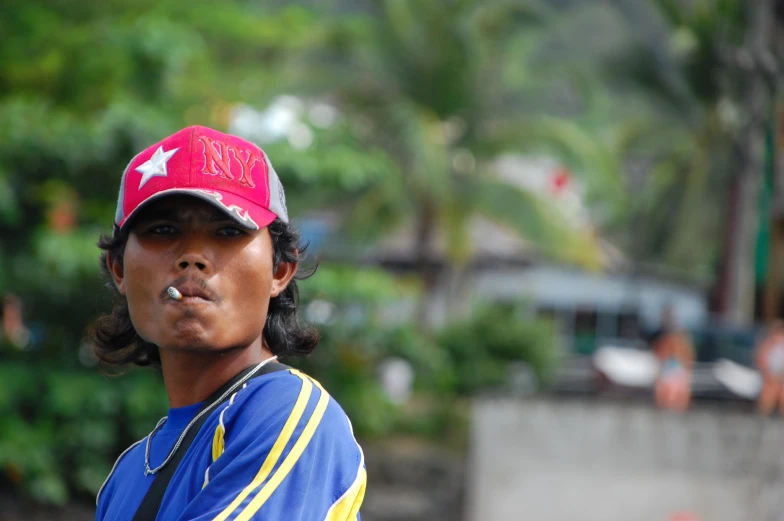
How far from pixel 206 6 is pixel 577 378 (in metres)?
9.70

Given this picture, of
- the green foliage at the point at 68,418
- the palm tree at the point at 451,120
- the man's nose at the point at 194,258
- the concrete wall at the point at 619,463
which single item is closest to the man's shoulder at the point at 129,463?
the man's nose at the point at 194,258

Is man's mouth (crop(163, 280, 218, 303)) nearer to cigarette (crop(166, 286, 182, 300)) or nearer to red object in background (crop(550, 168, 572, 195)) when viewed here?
cigarette (crop(166, 286, 182, 300))

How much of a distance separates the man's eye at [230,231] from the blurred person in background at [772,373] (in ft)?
37.5

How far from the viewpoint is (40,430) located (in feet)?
29.6

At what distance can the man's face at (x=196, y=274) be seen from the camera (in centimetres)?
161

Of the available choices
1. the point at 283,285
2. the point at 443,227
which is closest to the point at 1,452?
the point at 283,285

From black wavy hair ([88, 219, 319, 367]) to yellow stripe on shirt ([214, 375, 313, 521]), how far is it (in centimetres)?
31

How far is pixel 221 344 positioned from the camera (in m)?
1.63

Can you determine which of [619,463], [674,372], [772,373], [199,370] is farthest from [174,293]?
[674,372]

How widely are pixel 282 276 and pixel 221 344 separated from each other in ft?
0.65

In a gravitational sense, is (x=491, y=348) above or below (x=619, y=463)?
above

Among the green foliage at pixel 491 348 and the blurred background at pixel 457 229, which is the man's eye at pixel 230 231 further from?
the green foliage at pixel 491 348

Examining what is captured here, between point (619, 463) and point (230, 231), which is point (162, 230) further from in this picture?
point (619, 463)

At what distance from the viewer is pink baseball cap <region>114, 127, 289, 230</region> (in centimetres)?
157
